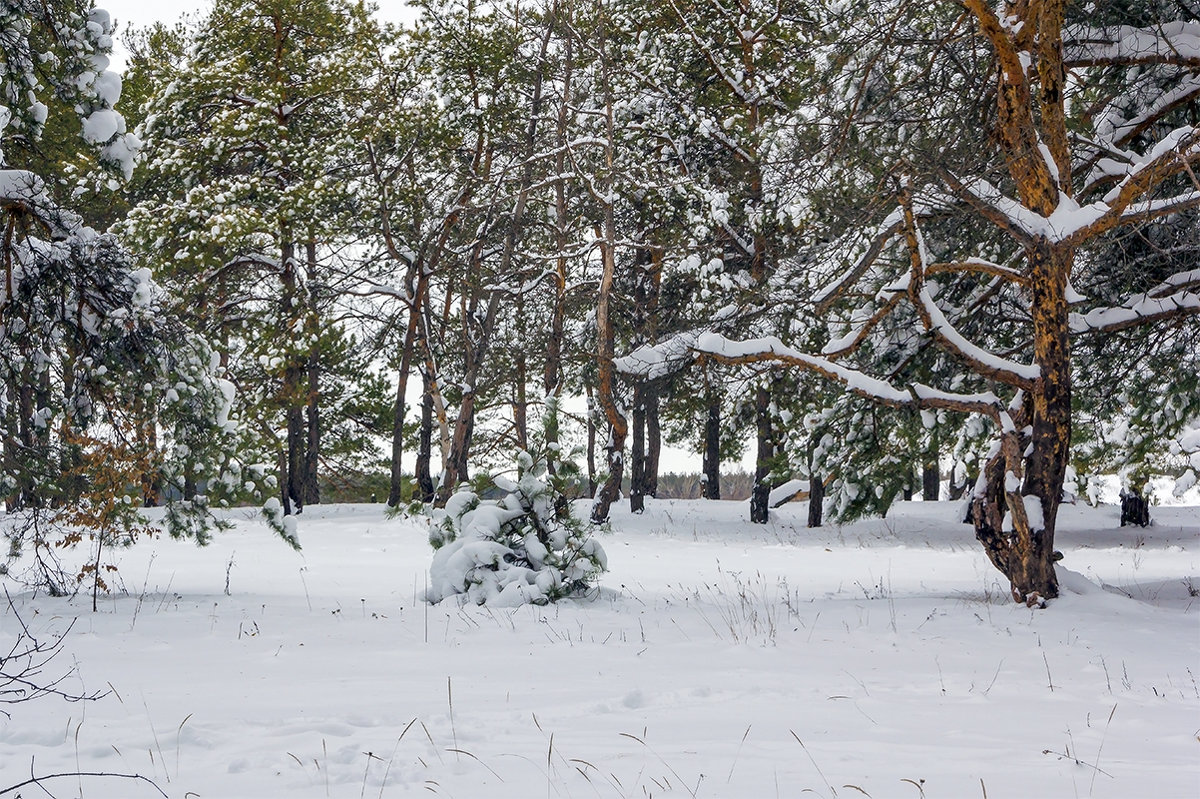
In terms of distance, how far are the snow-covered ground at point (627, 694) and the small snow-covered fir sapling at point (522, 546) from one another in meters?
0.36

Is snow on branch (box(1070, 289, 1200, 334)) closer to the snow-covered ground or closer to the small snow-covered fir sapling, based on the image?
the snow-covered ground

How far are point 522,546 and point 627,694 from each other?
3908 mm

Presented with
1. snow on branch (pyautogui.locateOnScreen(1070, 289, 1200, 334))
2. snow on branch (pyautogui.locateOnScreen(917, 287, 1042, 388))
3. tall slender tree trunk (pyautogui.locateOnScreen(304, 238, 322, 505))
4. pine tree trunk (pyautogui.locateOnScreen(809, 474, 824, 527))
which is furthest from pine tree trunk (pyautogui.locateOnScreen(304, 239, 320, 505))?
snow on branch (pyautogui.locateOnScreen(1070, 289, 1200, 334))

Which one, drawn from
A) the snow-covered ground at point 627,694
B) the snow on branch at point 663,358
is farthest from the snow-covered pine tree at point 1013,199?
the snow-covered ground at point 627,694

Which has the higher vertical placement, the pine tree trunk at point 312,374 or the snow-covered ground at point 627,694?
the pine tree trunk at point 312,374

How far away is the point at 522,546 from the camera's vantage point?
9.05m

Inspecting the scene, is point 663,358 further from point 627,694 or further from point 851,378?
point 627,694

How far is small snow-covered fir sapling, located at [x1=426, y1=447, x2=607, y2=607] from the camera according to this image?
879 centimetres

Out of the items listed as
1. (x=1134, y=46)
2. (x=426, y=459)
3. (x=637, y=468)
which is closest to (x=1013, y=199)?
(x=1134, y=46)

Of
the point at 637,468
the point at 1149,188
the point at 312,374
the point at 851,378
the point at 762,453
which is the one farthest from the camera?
the point at 637,468

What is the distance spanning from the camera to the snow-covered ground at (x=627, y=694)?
3965mm

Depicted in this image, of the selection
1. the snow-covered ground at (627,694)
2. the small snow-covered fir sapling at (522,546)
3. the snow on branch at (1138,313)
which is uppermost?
the snow on branch at (1138,313)

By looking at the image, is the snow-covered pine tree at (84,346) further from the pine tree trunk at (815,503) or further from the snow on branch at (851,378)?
the pine tree trunk at (815,503)

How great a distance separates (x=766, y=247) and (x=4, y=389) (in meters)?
12.2
